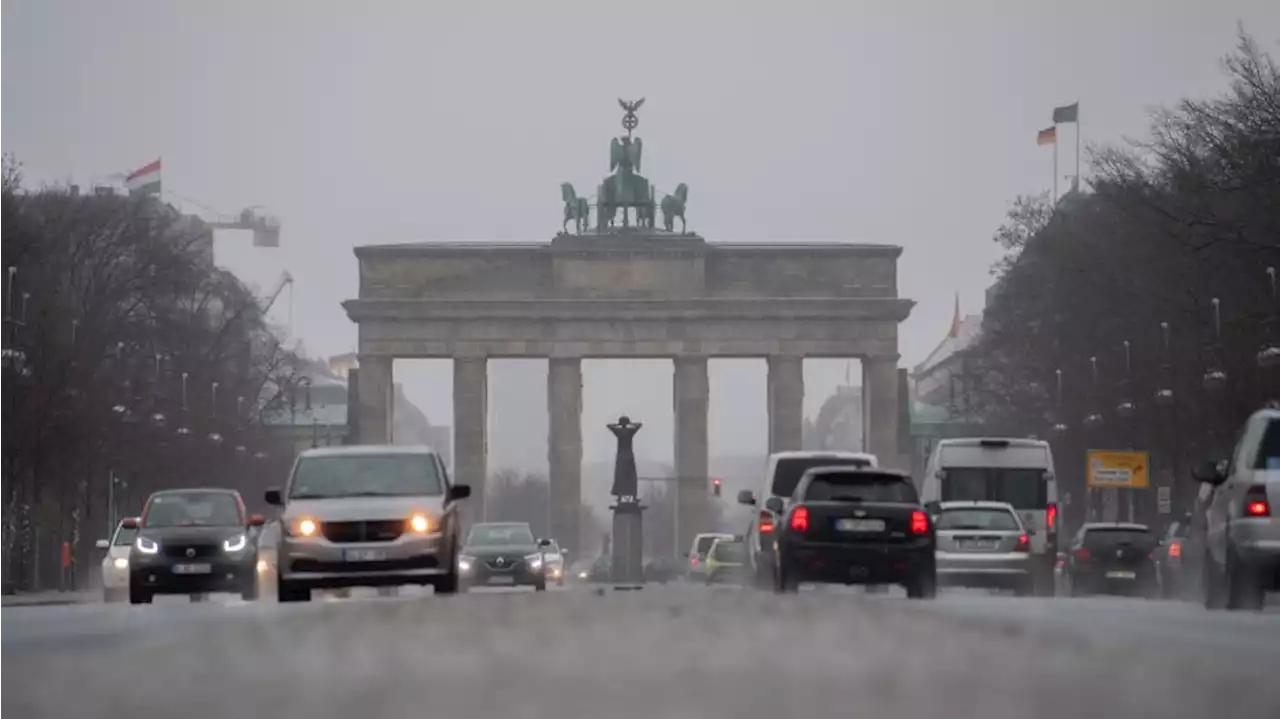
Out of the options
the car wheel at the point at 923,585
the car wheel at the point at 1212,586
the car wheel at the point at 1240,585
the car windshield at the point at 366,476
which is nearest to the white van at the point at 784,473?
the car wheel at the point at 923,585

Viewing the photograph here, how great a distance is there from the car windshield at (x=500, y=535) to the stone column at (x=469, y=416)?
61775mm

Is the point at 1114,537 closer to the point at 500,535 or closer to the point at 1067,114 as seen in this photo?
the point at 500,535

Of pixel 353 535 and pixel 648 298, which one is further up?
pixel 648 298

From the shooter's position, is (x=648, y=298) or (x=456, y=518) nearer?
(x=456, y=518)

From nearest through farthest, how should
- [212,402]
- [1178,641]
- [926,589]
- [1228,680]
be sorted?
[1228,680] → [1178,641] → [926,589] → [212,402]

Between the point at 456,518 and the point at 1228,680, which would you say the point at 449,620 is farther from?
the point at 456,518

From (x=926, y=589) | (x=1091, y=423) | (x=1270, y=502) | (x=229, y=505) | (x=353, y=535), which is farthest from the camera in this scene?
(x=1091, y=423)

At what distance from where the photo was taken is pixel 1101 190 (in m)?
63.8

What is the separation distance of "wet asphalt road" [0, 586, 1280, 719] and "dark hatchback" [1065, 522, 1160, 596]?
32.4 m

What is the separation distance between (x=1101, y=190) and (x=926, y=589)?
108ft

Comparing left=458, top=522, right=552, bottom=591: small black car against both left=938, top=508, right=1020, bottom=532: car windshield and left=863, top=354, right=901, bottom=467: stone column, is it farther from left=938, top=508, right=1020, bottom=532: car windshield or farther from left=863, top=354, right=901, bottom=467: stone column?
left=863, top=354, right=901, bottom=467: stone column

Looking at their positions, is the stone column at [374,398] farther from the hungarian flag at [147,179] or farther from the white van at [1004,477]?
the white van at [1004,477]

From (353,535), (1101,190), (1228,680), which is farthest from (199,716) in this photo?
(1101,190)

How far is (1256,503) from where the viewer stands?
1000 inches
